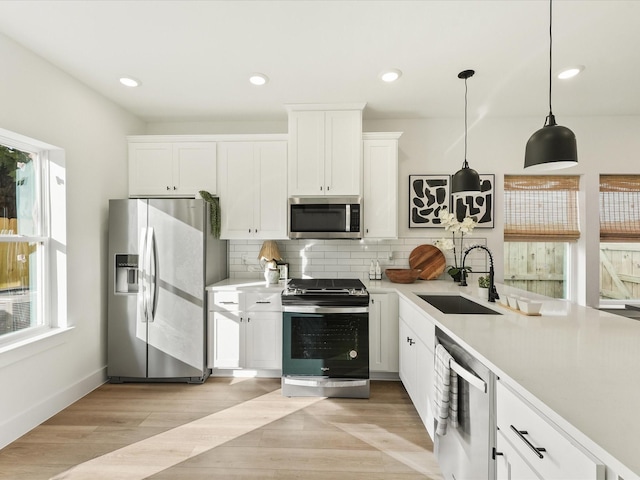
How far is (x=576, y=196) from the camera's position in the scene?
3.42 metres

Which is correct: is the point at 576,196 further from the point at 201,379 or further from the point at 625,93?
the point at 201,379

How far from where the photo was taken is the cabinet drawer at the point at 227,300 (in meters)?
3.01

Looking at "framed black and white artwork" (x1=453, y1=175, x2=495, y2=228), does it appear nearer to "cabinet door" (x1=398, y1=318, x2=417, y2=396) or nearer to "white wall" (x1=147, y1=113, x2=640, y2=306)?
"white wall" (x1=147, y1=113, x2=640, y2=306)

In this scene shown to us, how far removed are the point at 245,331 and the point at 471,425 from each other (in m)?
2.11

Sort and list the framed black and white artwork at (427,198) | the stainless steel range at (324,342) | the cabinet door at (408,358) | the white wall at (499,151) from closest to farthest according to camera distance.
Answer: the cabinet door at (408,358), the stainless steel range at (324,342), the white wall at (499,151), the framed black and white artwork at (427,198)

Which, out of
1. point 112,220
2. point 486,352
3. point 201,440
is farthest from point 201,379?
point 486,352

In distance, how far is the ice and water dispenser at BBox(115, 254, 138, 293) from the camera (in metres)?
2.91

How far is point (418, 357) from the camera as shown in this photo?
7.43ft

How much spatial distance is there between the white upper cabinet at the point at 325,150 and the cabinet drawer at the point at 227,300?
1.13 meters

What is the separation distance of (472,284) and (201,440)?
2696 millimetres

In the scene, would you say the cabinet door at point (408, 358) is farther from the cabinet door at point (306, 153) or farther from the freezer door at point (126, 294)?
the freezer door at point (126, 294)

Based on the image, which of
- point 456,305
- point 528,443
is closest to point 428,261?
point 456,305

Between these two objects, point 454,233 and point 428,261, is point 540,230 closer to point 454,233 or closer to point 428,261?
point 454,233

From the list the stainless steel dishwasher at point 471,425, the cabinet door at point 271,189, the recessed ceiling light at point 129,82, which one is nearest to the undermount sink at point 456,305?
the stainless steel dishwasher at point 471,425
